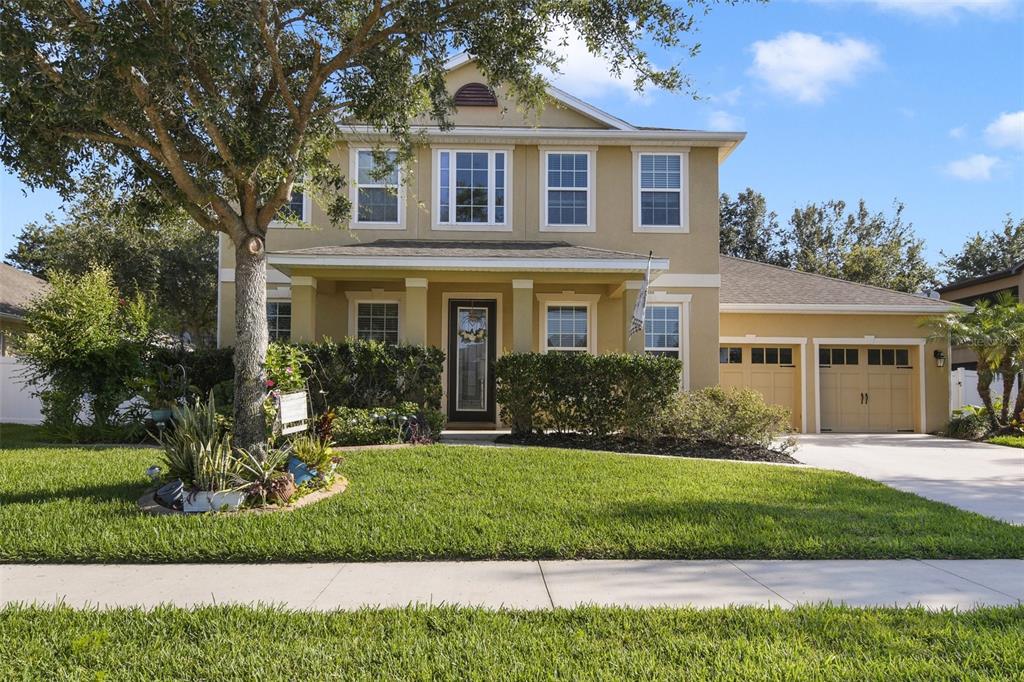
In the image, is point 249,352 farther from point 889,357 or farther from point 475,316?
point 889,357

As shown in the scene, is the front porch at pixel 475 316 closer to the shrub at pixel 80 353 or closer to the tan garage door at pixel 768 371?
the tan garage door at pixel 768 371

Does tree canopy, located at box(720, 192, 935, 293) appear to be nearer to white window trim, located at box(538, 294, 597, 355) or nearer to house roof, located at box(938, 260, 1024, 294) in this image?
house roof, located at box(938, 260, 1024, 294)

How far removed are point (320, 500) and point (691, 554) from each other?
3.89m

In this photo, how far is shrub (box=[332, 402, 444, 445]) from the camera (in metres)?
11.0

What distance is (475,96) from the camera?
15695 mm

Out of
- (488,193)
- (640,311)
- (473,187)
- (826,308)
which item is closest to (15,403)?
(473,187)

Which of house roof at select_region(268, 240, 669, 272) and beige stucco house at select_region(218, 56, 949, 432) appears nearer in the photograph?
house roof at select_region(268, 240, 669, 272)

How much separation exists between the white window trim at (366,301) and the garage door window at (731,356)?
7.78m

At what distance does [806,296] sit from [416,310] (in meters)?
9.84

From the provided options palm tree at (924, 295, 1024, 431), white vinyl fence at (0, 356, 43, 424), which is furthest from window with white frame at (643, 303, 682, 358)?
white vinyl fence at (0, 356, 43, 424)

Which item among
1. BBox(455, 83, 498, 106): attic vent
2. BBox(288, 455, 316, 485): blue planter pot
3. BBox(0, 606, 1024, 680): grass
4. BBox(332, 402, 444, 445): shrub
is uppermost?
BBox(455, 83, 498, 106): attic vent

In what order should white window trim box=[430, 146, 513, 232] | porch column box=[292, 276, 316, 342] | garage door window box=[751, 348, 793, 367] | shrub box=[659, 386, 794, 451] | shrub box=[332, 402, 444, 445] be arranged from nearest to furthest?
shrub box=[332, 402, 444, 445], shrub box=[659, 386, 794, 451], porch column box=[292, 276, 316, 342], white window trim box=[430, 146, 513, 232], garage door window box=[751, 348, 793, 367]

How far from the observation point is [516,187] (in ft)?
51.0

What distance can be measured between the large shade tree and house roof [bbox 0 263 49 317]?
10892mm
